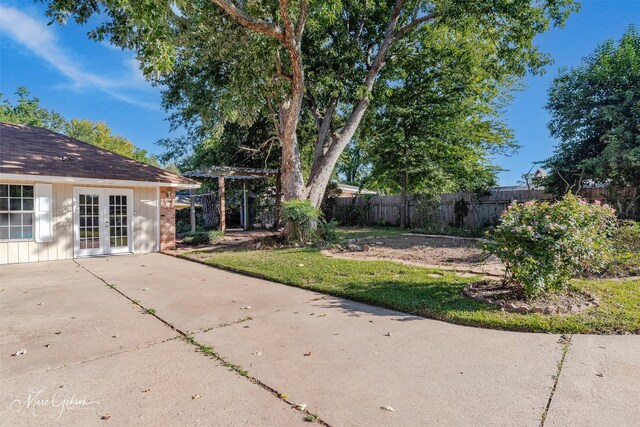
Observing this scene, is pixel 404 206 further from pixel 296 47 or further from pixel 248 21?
pixel 248 21

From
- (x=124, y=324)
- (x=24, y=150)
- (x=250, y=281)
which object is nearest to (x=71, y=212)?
(x=24, y=150)

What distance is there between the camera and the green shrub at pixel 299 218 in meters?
9.42

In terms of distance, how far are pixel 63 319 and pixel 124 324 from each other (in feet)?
2.80

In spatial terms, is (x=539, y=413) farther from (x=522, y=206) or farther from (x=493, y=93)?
(x=493, y=93)

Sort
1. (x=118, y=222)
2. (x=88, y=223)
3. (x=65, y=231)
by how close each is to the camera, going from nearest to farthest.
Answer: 1. (x=65, y=231)
2. (x=88, y=223)
3. (x=118, y=222)

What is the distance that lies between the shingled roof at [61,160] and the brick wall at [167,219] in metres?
0.61

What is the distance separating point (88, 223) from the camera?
9398mm

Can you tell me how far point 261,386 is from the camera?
8.09 ft

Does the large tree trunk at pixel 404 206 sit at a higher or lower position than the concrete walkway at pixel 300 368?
higher

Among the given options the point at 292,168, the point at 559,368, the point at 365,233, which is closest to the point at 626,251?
the point at 559,368

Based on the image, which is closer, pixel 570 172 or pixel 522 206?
pixel 522 206

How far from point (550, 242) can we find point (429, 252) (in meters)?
4.51

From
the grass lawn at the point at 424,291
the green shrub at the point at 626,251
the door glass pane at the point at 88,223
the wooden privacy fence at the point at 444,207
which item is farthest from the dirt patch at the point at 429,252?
the door glass pane at the point at 88,223

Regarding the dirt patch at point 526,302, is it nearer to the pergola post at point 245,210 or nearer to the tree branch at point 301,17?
the tree branch at point 301,17
